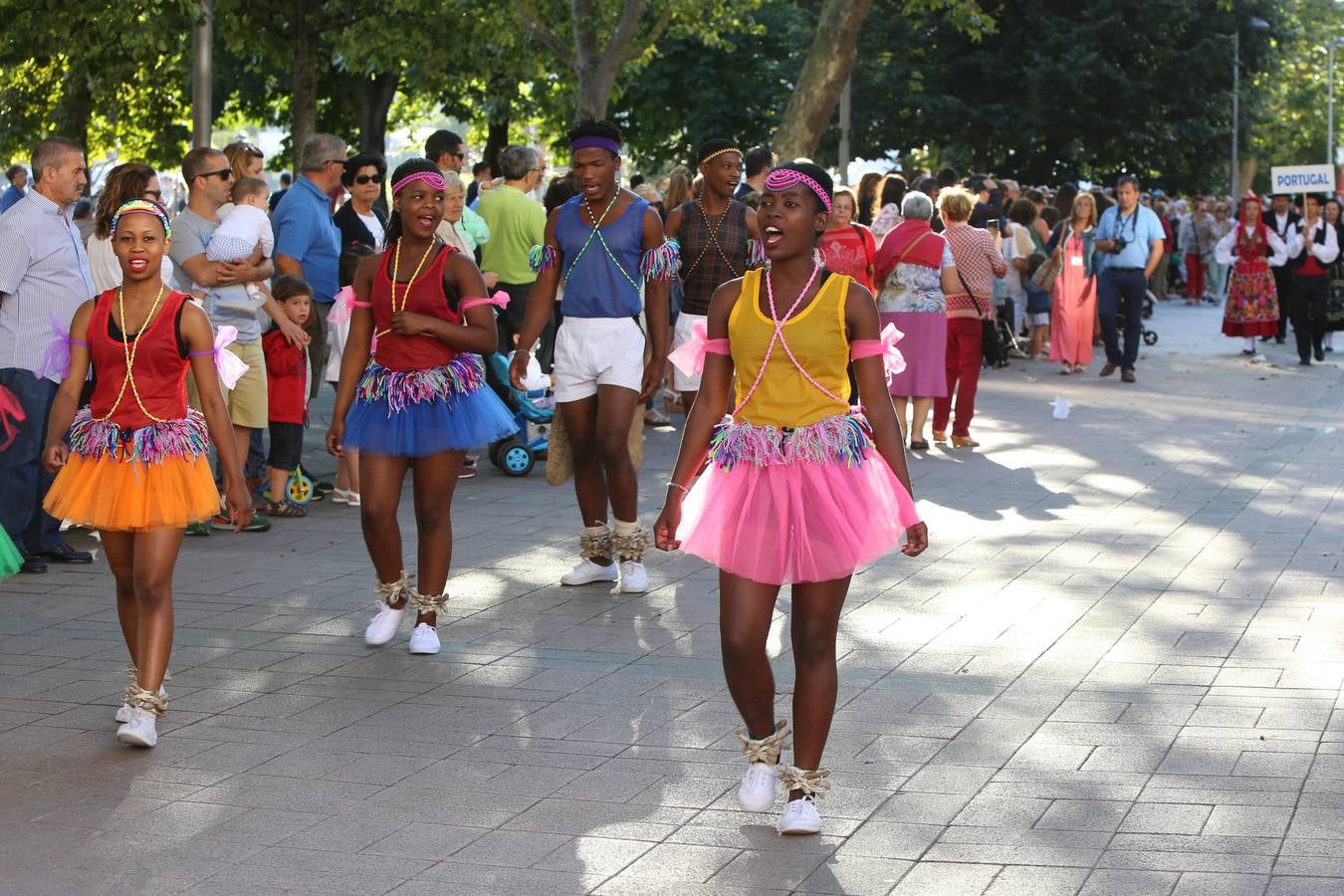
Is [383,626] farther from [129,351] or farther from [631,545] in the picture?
[129,351]

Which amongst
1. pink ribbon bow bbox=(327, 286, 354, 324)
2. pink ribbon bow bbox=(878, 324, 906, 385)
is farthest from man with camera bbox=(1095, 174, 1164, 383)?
pink ribbon bow bbox=(878, 324, 906, 385)

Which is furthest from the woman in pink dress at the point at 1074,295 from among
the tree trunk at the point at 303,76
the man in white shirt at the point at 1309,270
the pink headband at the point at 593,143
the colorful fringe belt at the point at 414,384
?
the colorful fringe belt at the point at 414,384

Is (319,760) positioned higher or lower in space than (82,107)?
lower

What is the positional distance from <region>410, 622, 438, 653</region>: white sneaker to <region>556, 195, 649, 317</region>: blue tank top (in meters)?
1.84

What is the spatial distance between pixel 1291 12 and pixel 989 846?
47706 millimetres

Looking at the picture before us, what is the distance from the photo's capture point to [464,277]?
764 centimetres

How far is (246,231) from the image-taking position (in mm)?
10242

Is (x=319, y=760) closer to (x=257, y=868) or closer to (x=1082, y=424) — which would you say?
(x=257, y=868)

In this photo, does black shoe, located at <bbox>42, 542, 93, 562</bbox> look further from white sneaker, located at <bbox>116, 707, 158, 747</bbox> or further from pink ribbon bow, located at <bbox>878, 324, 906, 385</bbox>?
pink ribbon bow, located at <bbox>878, 324, 906, 385</bbox>

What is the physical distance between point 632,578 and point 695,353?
3320 mm

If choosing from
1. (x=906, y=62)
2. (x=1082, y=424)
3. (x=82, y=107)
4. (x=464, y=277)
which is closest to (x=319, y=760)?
(x=464, y=277)

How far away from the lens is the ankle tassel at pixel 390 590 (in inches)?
310

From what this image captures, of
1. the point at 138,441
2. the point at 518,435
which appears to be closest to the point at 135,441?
the point at 138,441

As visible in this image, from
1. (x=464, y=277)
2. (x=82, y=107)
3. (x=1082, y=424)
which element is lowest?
(x=1082, y=424)
